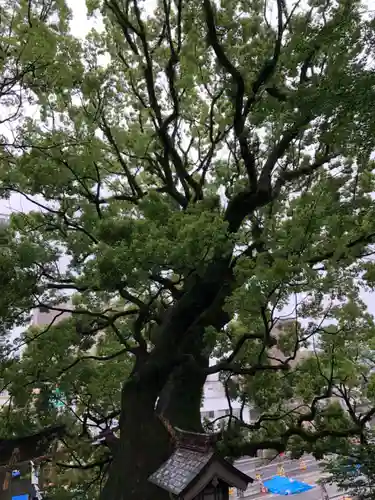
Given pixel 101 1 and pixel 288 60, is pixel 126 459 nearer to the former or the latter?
pixel 288 60

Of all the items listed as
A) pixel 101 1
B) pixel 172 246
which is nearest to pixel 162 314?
pixel 172 246

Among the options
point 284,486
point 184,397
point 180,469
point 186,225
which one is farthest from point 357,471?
point 284,486

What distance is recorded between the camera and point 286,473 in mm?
15898

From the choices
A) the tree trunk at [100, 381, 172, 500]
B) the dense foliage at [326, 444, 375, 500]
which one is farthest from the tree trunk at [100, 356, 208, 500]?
the dense foliage at [326, 444, 375, 500]

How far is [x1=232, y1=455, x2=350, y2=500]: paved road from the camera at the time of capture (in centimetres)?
1392

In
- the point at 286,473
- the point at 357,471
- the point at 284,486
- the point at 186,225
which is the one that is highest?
Result: the point at 186,225

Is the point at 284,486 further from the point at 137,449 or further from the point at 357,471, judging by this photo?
the point at 137,449

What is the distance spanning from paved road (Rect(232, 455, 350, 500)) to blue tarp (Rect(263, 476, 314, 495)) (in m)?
0.54

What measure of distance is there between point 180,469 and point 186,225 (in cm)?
269

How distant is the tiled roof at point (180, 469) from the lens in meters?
4.41

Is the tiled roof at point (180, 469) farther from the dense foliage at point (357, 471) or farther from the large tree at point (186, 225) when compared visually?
the dense foliage at point (357, 471)

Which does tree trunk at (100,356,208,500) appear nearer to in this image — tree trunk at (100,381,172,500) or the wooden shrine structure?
tree trunk at (100,381,172,500)

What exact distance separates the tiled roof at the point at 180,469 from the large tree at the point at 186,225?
2.56ft

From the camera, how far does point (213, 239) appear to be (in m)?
4.75
